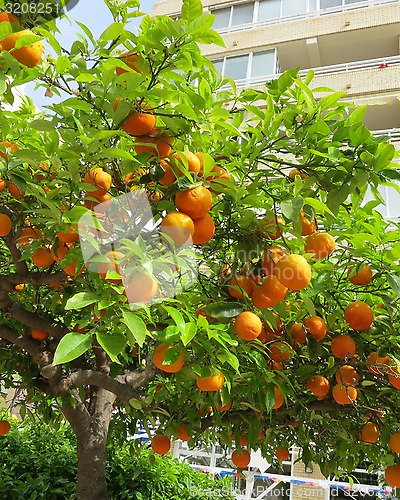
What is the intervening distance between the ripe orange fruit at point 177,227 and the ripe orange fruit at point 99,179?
0.90ft

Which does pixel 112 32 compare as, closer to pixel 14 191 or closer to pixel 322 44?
pixel 14 191

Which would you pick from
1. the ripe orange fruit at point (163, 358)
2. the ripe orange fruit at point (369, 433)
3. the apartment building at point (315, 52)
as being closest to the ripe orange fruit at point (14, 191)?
the ripe orange fruit at point (163, 358)

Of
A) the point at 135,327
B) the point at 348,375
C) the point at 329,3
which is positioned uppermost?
the point at 329,3

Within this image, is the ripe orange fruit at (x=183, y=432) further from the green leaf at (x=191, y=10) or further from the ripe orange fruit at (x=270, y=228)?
the green leaf at (x=191, y=10)

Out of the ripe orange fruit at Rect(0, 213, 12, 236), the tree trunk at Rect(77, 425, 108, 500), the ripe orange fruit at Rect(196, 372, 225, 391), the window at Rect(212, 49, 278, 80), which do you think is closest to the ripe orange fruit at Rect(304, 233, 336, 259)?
the ripe orange fruit at Rect(196, 372, 225, 391)

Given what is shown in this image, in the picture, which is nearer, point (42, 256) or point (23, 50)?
point (23, 50)

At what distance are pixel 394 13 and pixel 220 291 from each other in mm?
11849

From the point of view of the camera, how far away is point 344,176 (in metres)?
1.33

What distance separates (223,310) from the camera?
1457 millimetres

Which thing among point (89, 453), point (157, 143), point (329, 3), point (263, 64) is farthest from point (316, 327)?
point (329, 3)

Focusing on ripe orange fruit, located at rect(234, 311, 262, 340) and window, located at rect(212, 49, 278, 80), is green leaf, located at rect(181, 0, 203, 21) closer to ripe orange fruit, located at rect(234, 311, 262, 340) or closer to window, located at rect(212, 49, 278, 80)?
ripe orange fruit, located at rect(234, 311, 262, 340)

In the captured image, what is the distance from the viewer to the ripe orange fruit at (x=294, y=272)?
1284mm

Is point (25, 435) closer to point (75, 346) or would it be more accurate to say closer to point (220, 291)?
point (220, 291)

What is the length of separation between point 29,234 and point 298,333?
123cm
